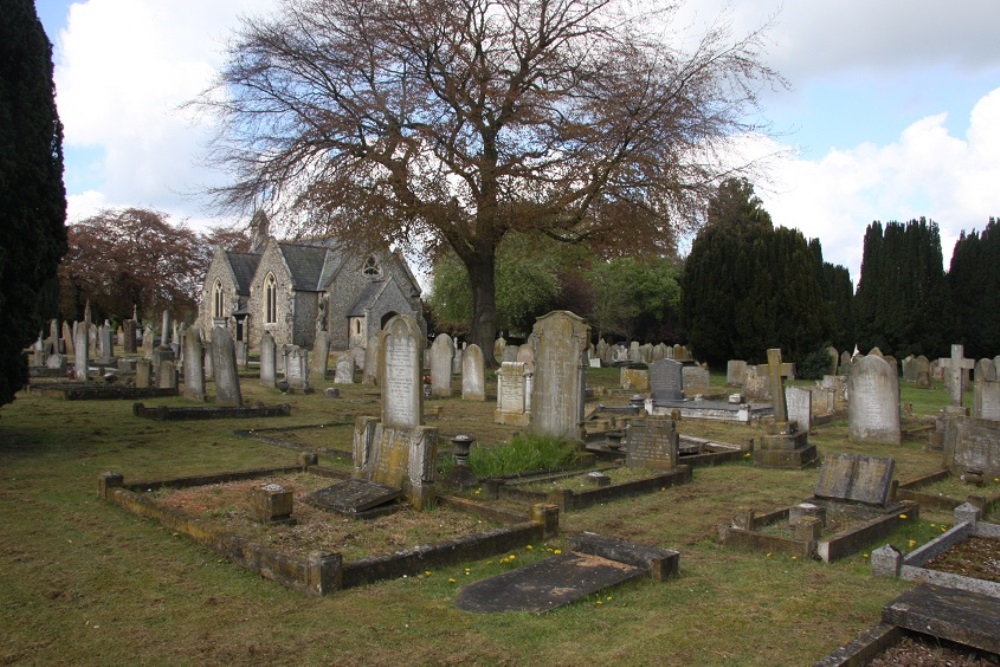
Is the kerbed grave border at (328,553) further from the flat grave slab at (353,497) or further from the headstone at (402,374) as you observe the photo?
the headstone at (402,374)

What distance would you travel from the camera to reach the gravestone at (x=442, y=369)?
73.7ft

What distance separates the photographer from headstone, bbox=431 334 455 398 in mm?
22469

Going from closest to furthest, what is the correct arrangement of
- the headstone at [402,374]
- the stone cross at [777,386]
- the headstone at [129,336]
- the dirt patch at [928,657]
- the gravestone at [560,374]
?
the dirt patch at [928,657], the headstone at [402,374], the gravestone at [560,374], the stone cross at [777,386], the headstone at [129,336]

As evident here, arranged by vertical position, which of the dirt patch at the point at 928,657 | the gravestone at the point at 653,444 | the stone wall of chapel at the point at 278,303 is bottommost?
the dirt patch at the point at 928,657

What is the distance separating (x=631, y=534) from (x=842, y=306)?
4405cm

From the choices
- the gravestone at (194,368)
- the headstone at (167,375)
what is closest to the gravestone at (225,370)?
the gravestone at (194,368)

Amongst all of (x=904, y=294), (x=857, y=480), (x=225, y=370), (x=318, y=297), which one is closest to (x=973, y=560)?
(x=857, y=480)

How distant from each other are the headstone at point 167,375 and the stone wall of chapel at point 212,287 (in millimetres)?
33422

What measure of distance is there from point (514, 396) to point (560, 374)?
17.7ft

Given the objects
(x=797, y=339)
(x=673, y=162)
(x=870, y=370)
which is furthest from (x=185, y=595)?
(x=797, y=339)

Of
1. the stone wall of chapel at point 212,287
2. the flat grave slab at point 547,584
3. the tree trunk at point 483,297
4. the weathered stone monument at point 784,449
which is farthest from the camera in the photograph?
the stone wall of chapel at point 212,287

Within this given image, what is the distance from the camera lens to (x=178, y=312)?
5528 cm

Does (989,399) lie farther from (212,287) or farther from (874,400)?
(212,287)

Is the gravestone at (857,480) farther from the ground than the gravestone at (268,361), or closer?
closer
